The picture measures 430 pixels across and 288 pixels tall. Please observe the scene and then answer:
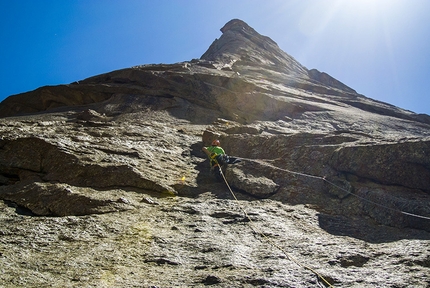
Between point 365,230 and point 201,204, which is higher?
point 365,230

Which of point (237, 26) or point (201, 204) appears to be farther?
point (237, 26)

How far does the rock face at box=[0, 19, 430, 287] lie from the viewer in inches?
201

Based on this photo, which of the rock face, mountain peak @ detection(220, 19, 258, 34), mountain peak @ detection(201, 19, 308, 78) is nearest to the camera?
the rock face

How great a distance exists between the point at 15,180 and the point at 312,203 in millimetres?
8037

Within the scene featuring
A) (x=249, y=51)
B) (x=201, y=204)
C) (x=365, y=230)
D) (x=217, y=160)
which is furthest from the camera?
(x=249, y=51)

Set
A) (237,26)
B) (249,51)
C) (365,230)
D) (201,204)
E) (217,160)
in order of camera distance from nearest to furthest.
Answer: (365,230) → (201,204) → (217,160) → (249,51) → (237,26)

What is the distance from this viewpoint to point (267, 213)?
7.93 meters

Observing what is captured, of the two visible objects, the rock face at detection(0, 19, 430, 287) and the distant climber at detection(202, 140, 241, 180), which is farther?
the distant climber at detection(202, 140, 241, 180)

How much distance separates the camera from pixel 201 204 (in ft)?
26.6

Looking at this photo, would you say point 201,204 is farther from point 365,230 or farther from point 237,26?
point 237,26

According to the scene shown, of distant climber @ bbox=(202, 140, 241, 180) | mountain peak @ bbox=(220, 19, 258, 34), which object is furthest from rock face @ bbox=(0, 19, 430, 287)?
mountain peak @ bbox=(220, 19, 258, 34)

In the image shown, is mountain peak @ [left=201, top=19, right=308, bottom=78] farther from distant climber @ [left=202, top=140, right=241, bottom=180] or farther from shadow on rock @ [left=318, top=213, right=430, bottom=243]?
shadow on rock @ [left=318, top=213, right=430, bottom=243]

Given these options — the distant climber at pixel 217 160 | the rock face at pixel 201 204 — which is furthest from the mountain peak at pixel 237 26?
the distant climber at pixel 217 160

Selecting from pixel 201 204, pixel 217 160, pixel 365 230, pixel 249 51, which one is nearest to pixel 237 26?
pixel 249 51
